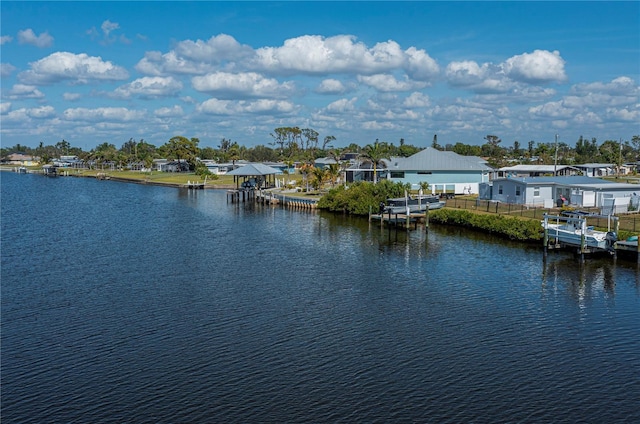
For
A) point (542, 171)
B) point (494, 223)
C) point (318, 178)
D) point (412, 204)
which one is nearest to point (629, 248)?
point (494, 223)

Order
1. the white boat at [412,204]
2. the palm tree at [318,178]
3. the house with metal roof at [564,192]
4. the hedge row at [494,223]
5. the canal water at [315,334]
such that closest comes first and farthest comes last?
the canal water at [315,334] → the hedge row at [494,223] → the house with metal roof at [564,192] → the white boat at [412,204] → the palm tree at [318,178]

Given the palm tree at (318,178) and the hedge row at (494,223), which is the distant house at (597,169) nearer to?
the palm tree at (318,178)

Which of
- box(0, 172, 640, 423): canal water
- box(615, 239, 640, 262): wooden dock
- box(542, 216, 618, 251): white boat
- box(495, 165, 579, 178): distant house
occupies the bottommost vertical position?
box(0, 172, 640, 423): canal water

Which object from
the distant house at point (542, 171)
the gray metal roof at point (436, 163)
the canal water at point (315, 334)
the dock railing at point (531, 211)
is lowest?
the canal water at point (315, 334)

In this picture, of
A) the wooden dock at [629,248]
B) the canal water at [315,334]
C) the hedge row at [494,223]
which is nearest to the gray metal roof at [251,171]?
the hedge row at [494,223]

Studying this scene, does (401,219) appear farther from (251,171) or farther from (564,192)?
(251,171)

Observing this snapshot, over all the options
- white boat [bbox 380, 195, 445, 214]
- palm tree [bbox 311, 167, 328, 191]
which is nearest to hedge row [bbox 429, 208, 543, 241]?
white boat [bbox 380, 195, 445, 214]

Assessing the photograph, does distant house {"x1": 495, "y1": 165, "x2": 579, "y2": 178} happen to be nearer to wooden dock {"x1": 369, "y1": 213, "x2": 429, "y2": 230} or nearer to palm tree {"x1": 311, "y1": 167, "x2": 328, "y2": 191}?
palm tree {"x1": 311, "y1": 167, "x2": 328, "y2": 191}
